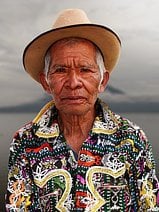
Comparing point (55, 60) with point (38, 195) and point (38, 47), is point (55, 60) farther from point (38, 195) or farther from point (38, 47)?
point (38, 195)

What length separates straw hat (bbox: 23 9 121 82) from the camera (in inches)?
131

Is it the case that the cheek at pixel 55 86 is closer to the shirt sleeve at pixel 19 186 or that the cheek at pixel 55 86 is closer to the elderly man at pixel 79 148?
the elderly man at pixel 79 148

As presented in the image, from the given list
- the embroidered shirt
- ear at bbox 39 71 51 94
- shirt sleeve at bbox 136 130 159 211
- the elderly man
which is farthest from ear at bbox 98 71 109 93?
shirt sleeve at bbox 136 130 159 211

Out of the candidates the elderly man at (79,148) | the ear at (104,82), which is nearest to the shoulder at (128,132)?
the elderly man at (79,148)

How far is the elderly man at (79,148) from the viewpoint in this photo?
3266mm

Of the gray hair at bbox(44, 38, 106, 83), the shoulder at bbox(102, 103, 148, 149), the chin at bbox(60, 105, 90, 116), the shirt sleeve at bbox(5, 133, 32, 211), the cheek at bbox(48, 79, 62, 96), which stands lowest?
the shirt sleeve at bbox(5, 133, 32, 211)

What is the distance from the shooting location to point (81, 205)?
3227mm

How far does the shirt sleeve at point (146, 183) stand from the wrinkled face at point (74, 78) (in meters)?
0.53

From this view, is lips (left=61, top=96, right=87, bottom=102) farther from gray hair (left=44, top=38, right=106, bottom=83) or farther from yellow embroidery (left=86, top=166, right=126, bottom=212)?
yellow embroidery (left=86, top=166, right=126, bottom=212)

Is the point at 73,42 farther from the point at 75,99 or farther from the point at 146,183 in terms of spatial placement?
the point at 146,183

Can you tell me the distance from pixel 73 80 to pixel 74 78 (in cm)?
2

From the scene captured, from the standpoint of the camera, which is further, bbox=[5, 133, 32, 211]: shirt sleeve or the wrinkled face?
bbox=[5, 133, 32, 211]: shirt sleeve

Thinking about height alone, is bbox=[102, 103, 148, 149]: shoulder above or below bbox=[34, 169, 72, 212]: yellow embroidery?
above

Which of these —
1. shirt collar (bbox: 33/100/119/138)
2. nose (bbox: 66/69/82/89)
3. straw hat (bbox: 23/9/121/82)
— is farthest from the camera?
shirt collar (bbox: 33/100/119/138)
